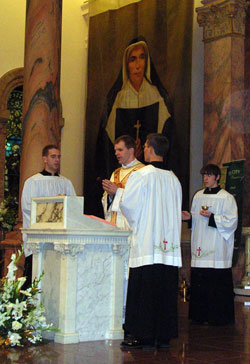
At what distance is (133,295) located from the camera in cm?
562

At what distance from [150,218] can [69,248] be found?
0.73 m

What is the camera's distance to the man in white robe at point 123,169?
6.65 metres

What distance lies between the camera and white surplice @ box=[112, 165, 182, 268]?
561 centimetres

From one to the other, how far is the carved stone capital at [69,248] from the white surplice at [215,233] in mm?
2353

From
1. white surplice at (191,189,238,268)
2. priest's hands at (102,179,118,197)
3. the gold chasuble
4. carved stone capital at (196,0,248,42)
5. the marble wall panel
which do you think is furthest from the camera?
carved stone capital at (196,0,248,42)

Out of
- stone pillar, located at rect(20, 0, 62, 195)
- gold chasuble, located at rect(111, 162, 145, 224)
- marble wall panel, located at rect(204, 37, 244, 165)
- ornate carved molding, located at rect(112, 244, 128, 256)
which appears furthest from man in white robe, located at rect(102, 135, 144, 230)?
marble wall panel, located at rect(204, 37, 244, 165)

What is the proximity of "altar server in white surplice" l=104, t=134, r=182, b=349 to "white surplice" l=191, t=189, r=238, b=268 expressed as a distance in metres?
1.92

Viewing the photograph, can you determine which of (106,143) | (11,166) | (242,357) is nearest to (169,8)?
(106,143)

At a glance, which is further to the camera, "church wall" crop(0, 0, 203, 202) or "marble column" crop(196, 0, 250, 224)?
"church wall" crop(0, 0, 203, 202)

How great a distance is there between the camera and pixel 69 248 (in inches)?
220

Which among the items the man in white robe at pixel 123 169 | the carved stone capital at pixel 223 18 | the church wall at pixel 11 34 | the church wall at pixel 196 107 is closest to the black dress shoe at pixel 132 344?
the man in white robe at pixel 123 169

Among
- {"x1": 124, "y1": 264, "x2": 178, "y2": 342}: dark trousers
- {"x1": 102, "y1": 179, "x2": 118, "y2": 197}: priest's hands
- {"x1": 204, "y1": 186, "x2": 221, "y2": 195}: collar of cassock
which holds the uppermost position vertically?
{"x1": 204, "y1": 186, "x2": 221, "y2": 195}: collar of cassock

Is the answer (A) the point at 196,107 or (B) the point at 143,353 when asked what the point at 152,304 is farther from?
(A) the point at 196,107

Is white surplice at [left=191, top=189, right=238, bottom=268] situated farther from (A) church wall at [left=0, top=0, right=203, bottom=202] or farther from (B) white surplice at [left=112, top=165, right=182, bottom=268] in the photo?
(A) church wall at [left=0, top=0, right=203, bottom=202]
